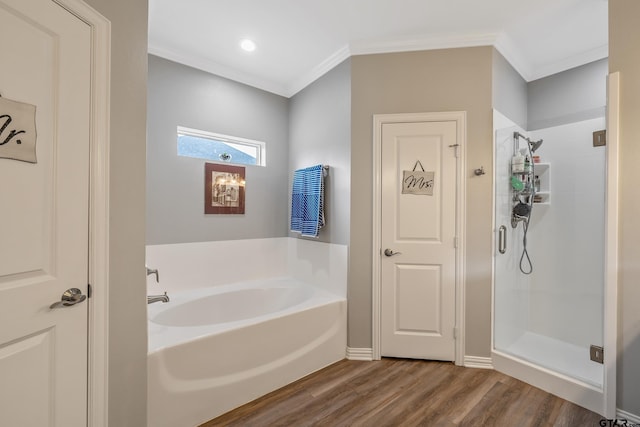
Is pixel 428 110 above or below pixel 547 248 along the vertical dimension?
above

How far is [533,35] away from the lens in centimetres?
226

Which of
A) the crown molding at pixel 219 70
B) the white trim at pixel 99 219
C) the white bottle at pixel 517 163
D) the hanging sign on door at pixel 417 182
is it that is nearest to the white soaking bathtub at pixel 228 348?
the white trim at pixel 99 219

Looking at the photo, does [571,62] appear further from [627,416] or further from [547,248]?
[627,416]

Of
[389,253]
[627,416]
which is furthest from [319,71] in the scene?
→ [627,416]

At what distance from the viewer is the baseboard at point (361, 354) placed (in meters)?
2.38

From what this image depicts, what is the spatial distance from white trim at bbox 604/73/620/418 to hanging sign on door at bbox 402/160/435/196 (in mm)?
1038

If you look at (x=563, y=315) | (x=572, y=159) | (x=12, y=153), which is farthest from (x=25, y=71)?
(x=563, y=315)

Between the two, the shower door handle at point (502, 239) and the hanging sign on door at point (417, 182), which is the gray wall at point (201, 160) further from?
the shower door handle at point (502, 239)

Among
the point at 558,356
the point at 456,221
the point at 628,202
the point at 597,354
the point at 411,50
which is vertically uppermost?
the point at 411,50

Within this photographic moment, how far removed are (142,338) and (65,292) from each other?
46 centimetres

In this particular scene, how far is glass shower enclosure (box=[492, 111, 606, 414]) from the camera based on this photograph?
2289mm

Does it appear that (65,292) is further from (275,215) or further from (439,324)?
(439,324)

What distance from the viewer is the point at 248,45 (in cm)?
242

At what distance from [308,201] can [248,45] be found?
1.49 metres
